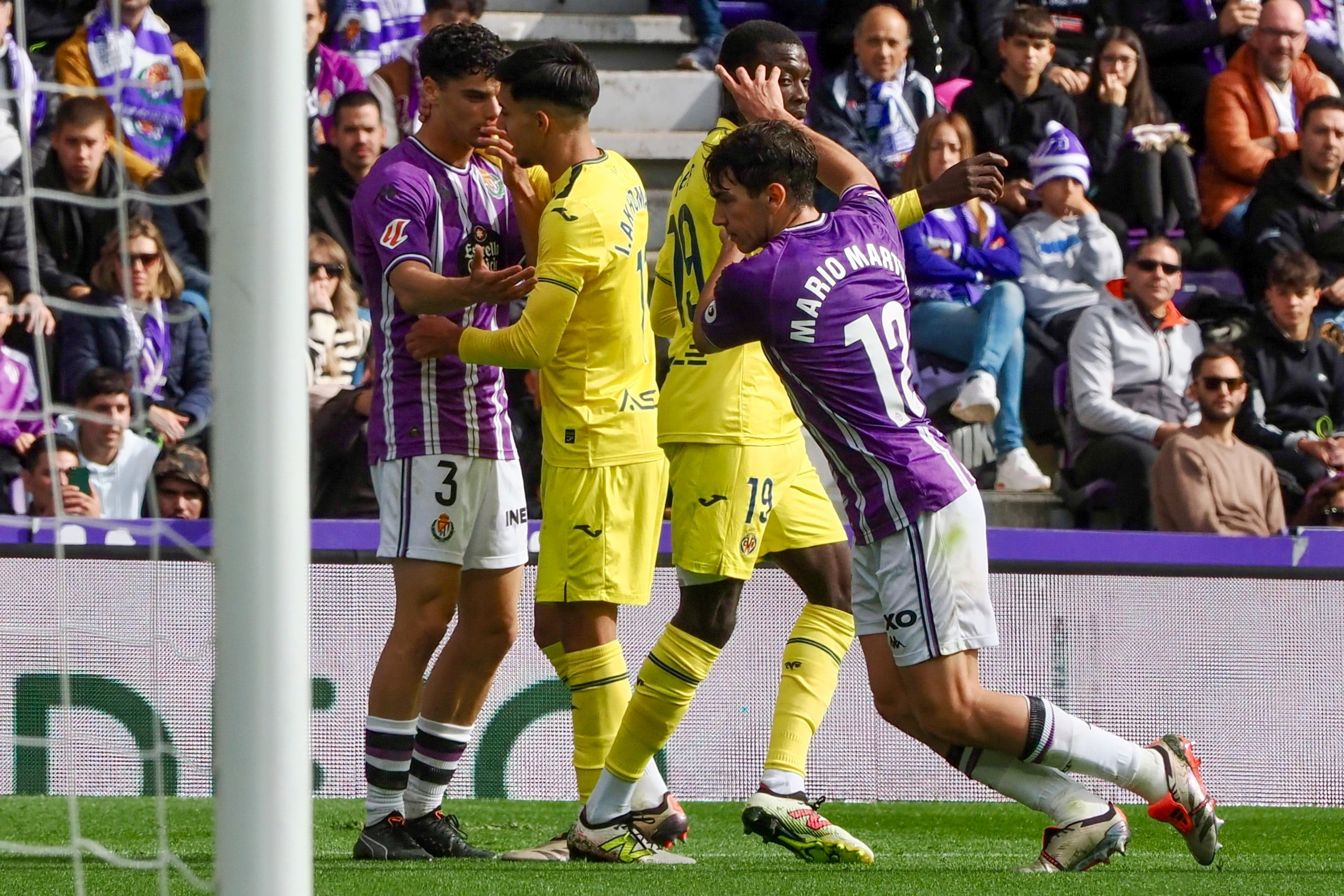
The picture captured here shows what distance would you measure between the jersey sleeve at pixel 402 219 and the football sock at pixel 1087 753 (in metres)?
1.95

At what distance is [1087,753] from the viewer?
4508 millimetres

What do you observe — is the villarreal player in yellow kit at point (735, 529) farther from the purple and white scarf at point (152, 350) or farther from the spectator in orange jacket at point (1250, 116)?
the spectator in orange jacket at point (1250, 116)

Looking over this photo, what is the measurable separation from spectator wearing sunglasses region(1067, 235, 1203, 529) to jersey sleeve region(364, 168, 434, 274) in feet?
13.6

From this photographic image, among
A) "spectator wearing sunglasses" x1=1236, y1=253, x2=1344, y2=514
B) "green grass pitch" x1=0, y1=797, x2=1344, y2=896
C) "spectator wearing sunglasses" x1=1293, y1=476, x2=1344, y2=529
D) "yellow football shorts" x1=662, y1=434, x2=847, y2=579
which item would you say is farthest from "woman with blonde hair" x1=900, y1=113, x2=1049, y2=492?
"yellow football shorts" x1=662, y1=434, x2=847, y2=579

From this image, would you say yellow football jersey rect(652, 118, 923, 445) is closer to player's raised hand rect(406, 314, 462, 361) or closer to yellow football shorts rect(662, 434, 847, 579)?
yellow football shorts rect(662, 434, 847, 579)

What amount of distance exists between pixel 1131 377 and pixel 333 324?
3570mm

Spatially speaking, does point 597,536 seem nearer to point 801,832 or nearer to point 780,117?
point 801,832

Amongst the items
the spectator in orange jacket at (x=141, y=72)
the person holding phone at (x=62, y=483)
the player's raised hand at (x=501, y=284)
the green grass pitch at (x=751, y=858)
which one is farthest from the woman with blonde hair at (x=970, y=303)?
the player's raised hand at (x=501, y=284)

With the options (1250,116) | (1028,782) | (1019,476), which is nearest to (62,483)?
(1028,782)

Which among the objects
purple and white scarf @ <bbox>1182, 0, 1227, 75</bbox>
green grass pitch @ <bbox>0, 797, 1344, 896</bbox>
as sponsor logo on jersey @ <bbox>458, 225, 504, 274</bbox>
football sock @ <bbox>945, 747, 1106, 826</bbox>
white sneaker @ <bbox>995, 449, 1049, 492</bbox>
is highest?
purple and white scarf @ <bbox>1182, 0, 1227, 75</bbox>

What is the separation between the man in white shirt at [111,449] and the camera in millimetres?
6969

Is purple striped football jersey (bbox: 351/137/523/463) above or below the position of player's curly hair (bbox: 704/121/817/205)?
below

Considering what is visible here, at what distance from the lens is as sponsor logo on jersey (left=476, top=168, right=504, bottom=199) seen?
514cm

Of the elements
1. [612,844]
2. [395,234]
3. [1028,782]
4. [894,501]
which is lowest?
[612,844]
